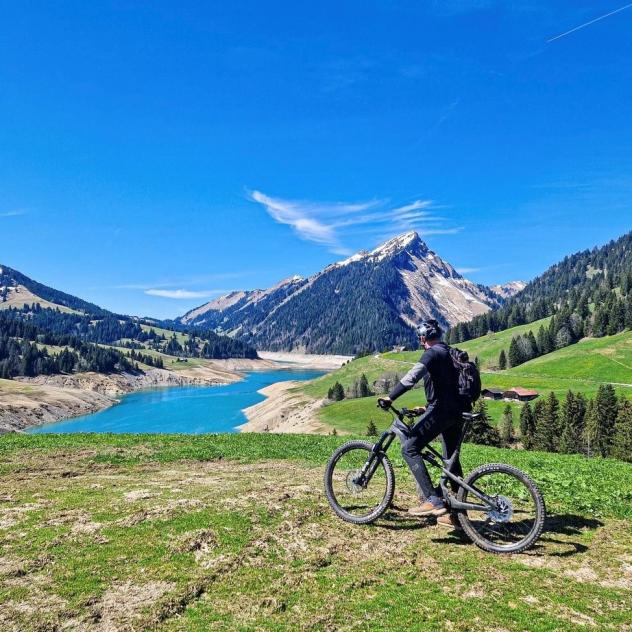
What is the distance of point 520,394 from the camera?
106 m

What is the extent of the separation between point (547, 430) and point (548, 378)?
61991 millimetres

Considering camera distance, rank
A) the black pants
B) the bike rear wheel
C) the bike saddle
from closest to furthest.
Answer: the bike rear wheel < the bike saddle < the black pants

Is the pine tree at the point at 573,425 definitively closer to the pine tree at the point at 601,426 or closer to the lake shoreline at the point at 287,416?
the pine tree at the point at 601,426

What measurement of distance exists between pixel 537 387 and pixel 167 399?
13974 cm

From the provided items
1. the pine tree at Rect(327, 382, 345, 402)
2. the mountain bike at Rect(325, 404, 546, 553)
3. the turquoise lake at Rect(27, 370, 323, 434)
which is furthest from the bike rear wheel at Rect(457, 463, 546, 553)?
the pine tree at Rect(327, 382, 345, 402)

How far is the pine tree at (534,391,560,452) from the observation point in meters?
72.1

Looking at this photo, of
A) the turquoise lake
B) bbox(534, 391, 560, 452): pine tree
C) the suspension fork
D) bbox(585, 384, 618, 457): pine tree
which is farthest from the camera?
Result: the turquoise lake

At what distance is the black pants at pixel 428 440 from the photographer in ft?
31.1

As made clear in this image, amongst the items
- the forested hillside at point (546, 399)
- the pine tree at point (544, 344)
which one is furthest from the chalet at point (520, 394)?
the pine tree at point (544, 344)

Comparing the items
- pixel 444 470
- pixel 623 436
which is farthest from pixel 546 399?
pixel 444 470

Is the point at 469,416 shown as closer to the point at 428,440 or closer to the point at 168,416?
the point at 428,440

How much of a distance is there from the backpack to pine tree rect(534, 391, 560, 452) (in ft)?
244

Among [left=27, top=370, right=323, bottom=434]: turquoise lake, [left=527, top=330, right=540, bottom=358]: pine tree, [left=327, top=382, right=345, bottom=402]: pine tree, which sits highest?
[left=527, top=330, right=540, bottom=358]: pine tree

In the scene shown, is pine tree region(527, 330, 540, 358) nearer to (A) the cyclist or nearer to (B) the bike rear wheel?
(B) the bike rear wheel
